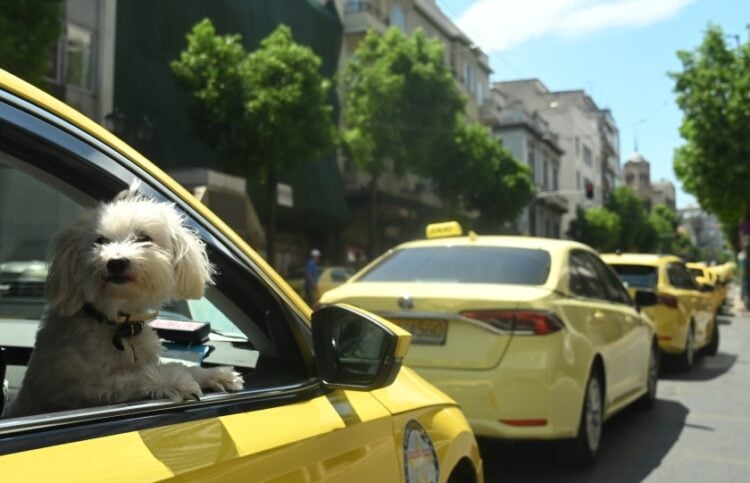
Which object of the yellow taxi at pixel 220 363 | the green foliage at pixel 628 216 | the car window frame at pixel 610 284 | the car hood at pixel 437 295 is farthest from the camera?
the green foliage at pixel 628 216

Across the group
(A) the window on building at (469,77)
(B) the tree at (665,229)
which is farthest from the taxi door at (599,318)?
(B) the tree at (665,229)

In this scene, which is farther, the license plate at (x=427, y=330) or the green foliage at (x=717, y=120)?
the green foliage at (x=717, y=120)

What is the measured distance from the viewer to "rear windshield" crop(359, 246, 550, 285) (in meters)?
5.68

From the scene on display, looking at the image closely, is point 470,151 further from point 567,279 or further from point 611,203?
point 611,203

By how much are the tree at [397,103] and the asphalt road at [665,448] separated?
71.9 ft

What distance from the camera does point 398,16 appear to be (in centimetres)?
4031

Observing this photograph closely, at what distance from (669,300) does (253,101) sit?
13.6 meters

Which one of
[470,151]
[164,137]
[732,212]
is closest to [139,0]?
[164,137]

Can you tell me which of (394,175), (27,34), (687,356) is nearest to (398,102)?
(394,175)

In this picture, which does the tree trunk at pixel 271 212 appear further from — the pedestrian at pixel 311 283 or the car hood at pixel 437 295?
the car hood at pixel 437 295

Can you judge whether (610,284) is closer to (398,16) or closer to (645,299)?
(645,299)

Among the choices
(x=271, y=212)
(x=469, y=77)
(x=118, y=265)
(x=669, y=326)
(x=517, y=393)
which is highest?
(x=469, y=77)

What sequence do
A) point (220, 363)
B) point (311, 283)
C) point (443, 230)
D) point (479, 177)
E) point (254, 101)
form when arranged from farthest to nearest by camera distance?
point (479, 177) → point (311, 283) → point (254, 101) → point (443, 230) → point (220, 363)

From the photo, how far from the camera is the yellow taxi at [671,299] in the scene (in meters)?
10.1
